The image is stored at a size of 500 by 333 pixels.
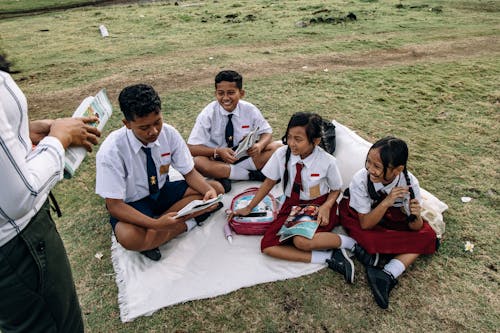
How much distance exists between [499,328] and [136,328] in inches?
93.4

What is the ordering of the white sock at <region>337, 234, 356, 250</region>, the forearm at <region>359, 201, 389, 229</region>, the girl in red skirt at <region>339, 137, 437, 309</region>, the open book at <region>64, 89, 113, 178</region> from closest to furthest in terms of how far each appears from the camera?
the open book at <region>64, 89, 113, 178</region>
the girl in red skirt at <region>339, 137, 437, 309</region>
the forearm at <region>359, 201, 389, 229</region>
the white sock at <region>337, 234, 356, 250</region>

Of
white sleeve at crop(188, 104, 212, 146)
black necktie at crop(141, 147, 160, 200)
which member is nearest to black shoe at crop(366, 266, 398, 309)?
black necktie at crop(141, 147, 160, 200)

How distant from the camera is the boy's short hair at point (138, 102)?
2488 mm

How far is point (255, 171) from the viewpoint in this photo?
3.93 metres

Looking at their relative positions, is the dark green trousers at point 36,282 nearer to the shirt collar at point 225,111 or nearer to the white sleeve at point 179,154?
the white sleeve at point 179,154

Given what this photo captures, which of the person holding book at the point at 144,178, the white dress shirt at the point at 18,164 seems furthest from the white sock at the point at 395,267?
the white dress shirt at the point at 18,164

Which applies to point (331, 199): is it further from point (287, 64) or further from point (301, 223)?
point (287, 64)

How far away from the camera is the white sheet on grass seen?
2.65 m

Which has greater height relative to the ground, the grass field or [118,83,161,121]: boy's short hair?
[118,83,161,121]: boy's short hair

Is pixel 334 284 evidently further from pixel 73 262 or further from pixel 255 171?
pixel 73 262

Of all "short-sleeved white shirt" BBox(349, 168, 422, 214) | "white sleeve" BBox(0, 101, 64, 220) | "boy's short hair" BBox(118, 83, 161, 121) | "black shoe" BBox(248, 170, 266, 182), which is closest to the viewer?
"white sleeve" BBox(0, 101, 64, 220)

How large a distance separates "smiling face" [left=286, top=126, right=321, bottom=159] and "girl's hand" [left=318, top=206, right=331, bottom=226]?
1.63ft

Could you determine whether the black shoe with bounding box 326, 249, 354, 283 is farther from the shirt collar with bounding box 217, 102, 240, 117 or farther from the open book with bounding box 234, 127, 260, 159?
the shirt collar with bounding box 217, 102, 240, 117

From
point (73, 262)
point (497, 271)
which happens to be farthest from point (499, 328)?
point (73, 262)
